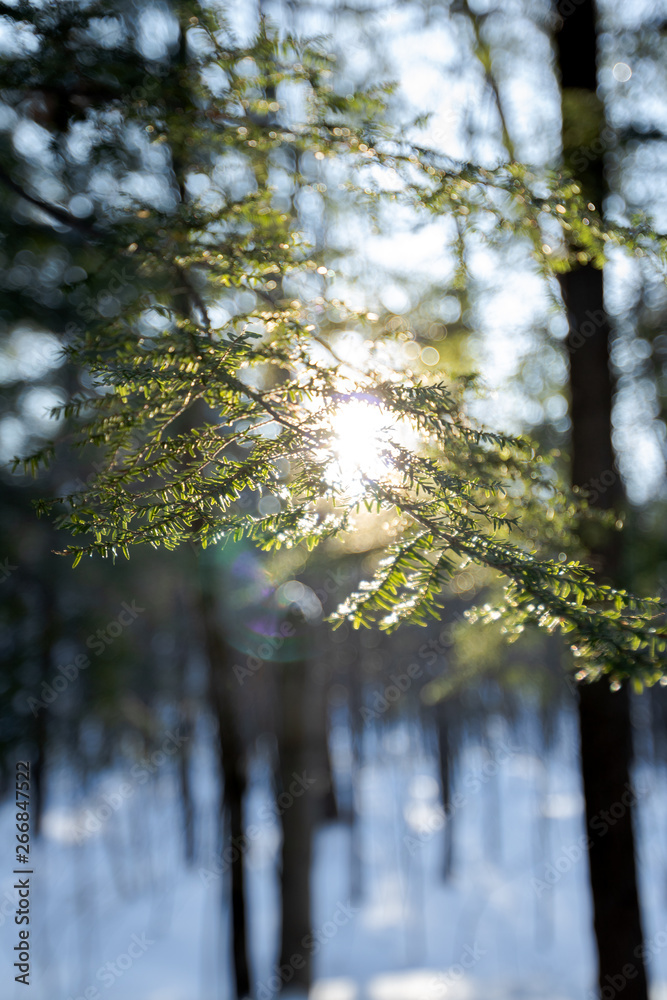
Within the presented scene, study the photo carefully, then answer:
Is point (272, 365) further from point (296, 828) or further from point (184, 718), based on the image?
point (184, 718)

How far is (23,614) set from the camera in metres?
8.32

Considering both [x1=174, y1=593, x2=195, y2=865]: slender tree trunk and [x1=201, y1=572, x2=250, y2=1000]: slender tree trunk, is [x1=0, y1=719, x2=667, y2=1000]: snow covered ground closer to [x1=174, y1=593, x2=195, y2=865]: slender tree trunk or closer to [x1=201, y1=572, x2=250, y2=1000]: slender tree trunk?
[x1=174, y1=593, x2=195, y2=865]: slender tree trunk

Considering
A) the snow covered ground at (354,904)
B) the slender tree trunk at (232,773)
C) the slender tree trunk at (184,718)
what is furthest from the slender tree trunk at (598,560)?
the slender tree trunk at (184,718)

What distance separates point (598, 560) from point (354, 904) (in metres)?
15.6

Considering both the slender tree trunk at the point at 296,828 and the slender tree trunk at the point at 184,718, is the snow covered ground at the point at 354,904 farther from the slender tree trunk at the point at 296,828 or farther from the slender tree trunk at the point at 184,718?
the slender tree trunk at the point at 184,718

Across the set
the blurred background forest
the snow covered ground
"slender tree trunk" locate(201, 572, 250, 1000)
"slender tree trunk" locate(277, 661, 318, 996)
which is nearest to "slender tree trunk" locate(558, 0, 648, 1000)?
the blurred background forest

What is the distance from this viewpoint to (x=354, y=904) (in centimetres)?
1578

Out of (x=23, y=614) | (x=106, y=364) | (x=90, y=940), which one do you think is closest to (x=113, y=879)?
(x=90, y=940)

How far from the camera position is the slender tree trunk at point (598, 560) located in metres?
4.23

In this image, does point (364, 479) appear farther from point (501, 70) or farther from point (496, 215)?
point (501, 70)

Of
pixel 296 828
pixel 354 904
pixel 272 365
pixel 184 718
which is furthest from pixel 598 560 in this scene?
pixel 184 718

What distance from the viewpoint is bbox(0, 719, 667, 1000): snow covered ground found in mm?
11828

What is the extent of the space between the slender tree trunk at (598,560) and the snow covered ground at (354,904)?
6470 mm

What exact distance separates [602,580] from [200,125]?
144 inches
